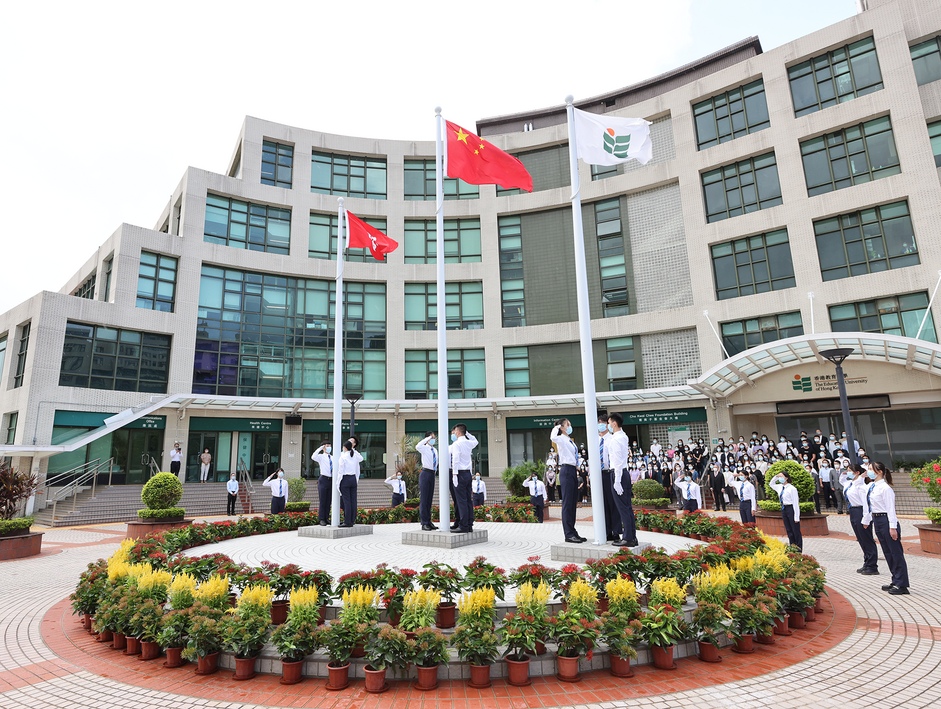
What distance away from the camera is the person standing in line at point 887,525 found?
25.6 ft

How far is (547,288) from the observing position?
32.9m

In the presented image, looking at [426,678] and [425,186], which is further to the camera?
[425,186]

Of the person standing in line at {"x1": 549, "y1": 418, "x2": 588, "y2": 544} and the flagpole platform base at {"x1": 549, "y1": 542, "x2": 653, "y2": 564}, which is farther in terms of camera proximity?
the person standing in line at {"x1": 549, "y1": 418, "x2": 588, "y2": 544}

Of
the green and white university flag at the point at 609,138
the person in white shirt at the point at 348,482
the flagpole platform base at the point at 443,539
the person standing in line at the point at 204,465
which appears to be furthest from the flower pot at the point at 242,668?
the person standing in line at the point at 204,465

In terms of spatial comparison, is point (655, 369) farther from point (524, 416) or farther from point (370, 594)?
point (370, 594)

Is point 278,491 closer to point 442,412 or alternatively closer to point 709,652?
point 442,412

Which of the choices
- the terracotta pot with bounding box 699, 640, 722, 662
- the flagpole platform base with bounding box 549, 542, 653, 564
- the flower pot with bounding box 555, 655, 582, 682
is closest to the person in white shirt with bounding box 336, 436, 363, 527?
the flagpole platform base with bounding box 549, 542, 653, 564

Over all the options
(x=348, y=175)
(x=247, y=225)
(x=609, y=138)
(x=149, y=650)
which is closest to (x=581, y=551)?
(x=149, y=650)

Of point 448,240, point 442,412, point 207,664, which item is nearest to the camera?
point 207,664

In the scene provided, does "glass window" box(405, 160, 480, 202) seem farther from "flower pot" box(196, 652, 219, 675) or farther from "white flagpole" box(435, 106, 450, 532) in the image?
"flower pot" box(196, 652, 219, 675)

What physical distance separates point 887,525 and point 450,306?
27.4 meters

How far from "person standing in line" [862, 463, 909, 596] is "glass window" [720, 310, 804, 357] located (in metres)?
18.8

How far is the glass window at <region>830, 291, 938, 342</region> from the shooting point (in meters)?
22.9

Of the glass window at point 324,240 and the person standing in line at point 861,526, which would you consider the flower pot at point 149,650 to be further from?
the glass window at point 324,240
